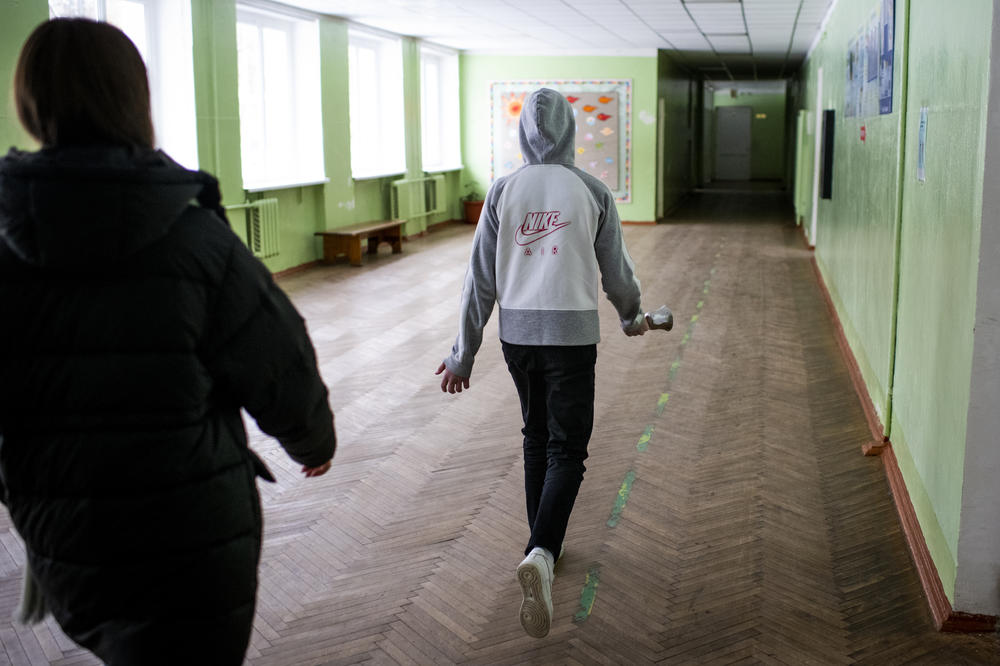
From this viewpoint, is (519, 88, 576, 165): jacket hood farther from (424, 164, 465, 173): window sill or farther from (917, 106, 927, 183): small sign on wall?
(424, 164, 465, 173): window sill

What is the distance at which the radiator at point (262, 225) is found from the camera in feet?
28.5

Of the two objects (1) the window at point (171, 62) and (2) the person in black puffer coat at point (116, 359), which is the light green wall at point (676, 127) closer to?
(1) the window at point (171, 62)

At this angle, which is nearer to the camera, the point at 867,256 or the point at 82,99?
the point at 82,99

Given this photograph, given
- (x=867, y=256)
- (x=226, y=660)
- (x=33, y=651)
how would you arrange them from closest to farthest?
(x=226, y=660)
(x=33, y=651)
(x=867, y=256)

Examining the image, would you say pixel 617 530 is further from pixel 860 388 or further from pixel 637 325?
pixel 860 388

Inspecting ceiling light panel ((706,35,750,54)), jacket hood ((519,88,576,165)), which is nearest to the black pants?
jacket hood ((519,88,576,165))

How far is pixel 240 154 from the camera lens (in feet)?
27.8

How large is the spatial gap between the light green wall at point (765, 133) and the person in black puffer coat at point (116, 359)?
2749 centimetres

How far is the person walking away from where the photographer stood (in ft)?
8.45

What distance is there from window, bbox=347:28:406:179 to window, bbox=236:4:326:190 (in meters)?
1.30

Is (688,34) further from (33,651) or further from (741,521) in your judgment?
(33,651)

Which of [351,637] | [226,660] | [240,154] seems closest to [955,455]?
[351,637]

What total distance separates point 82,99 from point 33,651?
72.8 inches

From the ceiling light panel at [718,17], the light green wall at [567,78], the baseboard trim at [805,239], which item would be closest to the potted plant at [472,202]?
the light green wall at [567,78]
